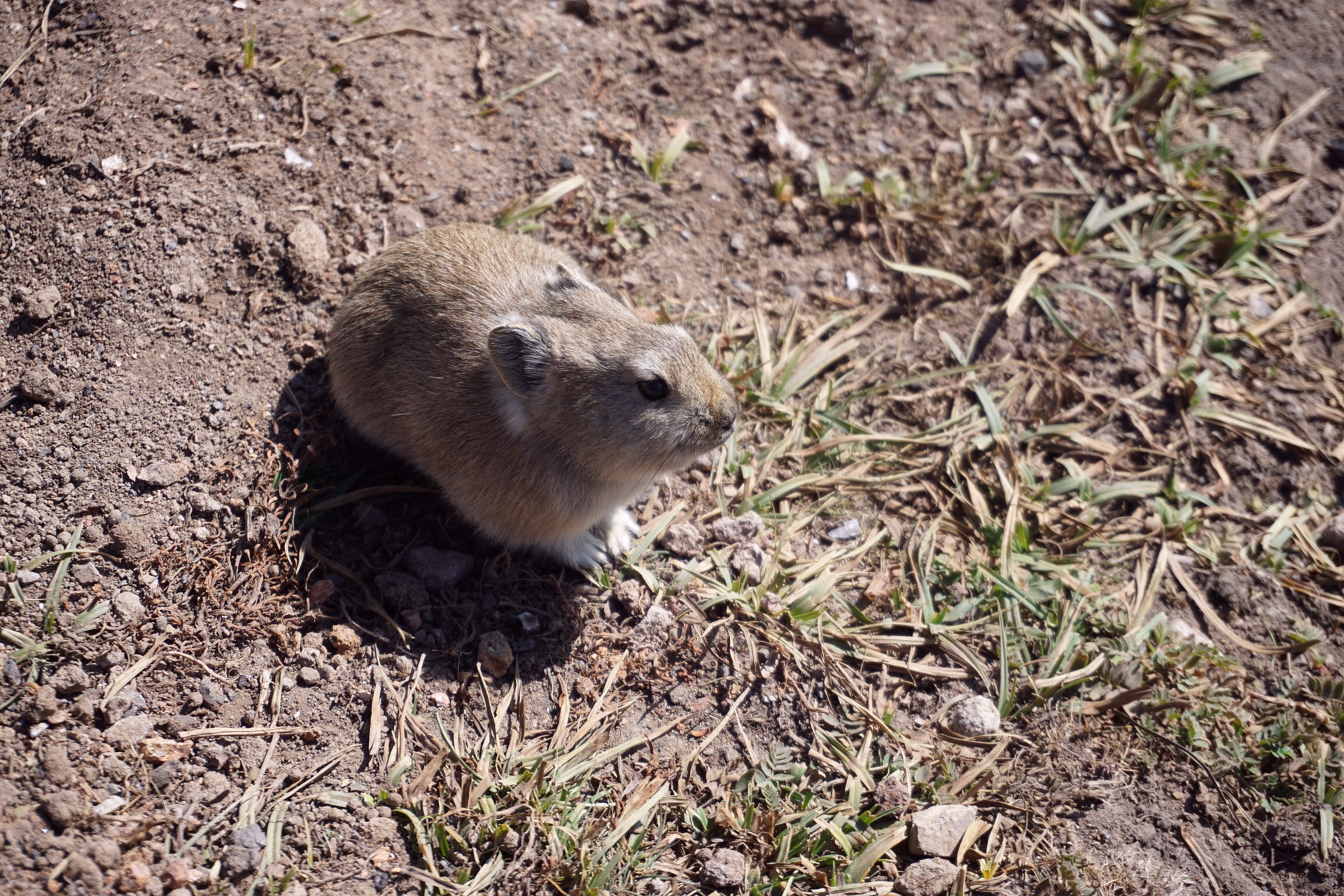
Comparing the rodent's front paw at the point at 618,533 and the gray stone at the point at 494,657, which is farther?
the rodent's front paw at the point at 618,533

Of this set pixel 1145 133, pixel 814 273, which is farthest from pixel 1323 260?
pixel 814 273

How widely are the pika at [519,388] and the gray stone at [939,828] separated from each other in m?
2.18

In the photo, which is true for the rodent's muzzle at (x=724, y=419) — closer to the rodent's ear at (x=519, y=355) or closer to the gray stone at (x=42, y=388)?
the rodent's ear at (x=519, y=355)

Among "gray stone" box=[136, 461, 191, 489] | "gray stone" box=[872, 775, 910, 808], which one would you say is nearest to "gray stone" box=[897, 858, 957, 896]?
"gray stone" box=[872, 775, 910, 808]

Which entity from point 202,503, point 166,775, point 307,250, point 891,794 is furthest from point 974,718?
point 307,250

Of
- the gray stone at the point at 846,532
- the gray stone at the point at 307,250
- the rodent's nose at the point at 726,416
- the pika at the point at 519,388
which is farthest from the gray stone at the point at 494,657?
the gray stone at the point at 307,250

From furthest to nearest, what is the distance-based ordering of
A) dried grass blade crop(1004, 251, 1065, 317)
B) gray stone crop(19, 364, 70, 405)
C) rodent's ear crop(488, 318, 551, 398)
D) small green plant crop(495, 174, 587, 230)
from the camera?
dried grass blade crop(1004, 251, 1065, 317) < small green plant crop(495, 174, 587, 230) < gray stone crop(19, 364, 70, 405) < rodent's ear crop(488, 318, 551, 398)

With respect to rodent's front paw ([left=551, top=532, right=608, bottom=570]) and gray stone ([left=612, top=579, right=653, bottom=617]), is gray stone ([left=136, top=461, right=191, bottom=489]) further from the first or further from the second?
gray stone ([left=612, top=579, right=653, bottom=617])

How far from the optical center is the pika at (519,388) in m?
4.96

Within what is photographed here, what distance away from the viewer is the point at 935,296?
22.7 feet

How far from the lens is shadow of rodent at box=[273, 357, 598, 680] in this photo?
199 inches

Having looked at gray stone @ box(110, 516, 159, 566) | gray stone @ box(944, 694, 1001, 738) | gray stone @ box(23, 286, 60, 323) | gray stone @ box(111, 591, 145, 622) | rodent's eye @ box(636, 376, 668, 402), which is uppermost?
rodent's eye @ box(636, 376, 668, 402)

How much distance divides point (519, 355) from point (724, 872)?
2.77 metres

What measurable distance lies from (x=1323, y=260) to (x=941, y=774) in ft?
17.9
